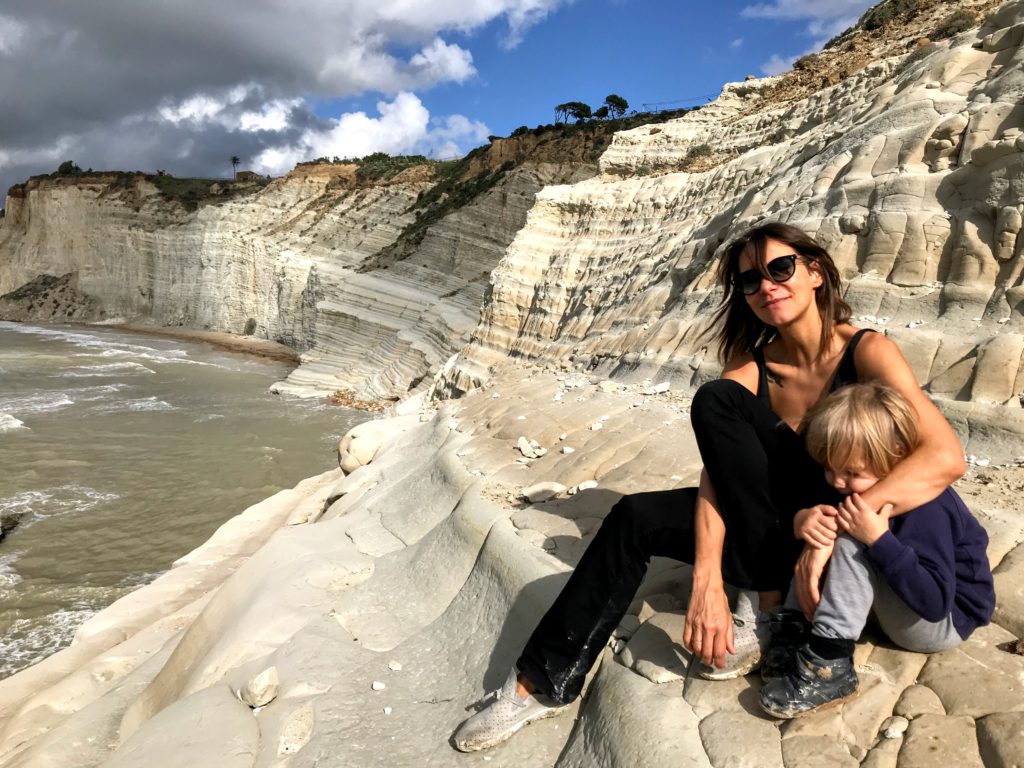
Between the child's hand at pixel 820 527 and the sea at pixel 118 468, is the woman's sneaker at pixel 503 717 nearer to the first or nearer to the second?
the child's hand at pixel 820 527

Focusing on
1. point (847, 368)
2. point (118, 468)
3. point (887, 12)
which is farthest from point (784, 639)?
point (887, 12)

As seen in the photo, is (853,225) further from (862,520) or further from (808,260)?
(862,520)

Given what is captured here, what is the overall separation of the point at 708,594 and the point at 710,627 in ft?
0.35

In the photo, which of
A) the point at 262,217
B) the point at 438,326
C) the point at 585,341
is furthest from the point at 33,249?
the point at 585,341

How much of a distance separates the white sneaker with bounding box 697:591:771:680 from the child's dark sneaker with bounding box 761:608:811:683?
0.27 feet

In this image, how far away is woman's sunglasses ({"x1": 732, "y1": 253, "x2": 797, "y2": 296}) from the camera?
2434 millimetres

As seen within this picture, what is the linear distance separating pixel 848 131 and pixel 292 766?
312 inches

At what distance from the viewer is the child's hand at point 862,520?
183 cm

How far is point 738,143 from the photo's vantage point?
10.8 m

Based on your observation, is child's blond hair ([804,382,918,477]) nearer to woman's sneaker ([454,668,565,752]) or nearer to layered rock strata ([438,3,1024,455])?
woman's sneaker ([454,668,565,752])

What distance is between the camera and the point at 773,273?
8.05ft

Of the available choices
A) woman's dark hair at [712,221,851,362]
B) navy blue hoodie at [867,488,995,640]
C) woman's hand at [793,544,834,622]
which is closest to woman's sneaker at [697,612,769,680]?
woman's hand at [793,544,834,622]

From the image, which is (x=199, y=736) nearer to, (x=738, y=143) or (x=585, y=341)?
(x=585, y=341)

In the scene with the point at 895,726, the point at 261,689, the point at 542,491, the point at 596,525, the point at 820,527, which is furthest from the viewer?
the point at 542,491
